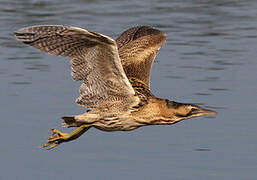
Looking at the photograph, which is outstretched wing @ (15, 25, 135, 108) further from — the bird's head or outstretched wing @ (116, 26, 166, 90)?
outstretched wing @ (116, 26, 166, 90)

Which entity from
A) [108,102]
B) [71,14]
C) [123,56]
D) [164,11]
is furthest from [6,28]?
[108,102]

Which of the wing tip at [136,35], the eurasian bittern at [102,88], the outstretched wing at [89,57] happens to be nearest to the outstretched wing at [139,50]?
the wing tip at [136,35]

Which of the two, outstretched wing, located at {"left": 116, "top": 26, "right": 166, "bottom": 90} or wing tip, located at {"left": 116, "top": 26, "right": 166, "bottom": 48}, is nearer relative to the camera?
outstretched wing, located at {"left": 116, "top": 26, "right": 166, "bottom": 90}

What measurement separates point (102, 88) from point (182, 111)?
81cm

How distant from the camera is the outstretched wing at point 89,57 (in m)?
7.53

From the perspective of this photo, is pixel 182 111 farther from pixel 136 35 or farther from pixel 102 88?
pixel 136 35

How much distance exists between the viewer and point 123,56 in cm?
947

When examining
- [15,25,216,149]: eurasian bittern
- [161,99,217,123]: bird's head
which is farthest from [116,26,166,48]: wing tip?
[161,99,217,123]: bird's head

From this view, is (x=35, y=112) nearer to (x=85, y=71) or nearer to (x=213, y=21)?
(x=85, y=71)

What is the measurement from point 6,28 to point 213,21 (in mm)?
3378

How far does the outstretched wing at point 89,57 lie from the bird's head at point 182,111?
431 millimetres

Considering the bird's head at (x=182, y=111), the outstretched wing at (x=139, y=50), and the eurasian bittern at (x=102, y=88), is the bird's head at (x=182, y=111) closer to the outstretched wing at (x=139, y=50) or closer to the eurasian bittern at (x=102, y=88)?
the eurasian bittern at (x=102, y=88)

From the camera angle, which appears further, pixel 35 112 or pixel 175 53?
pixel 175 53

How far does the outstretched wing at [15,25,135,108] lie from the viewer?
7.53 meters
